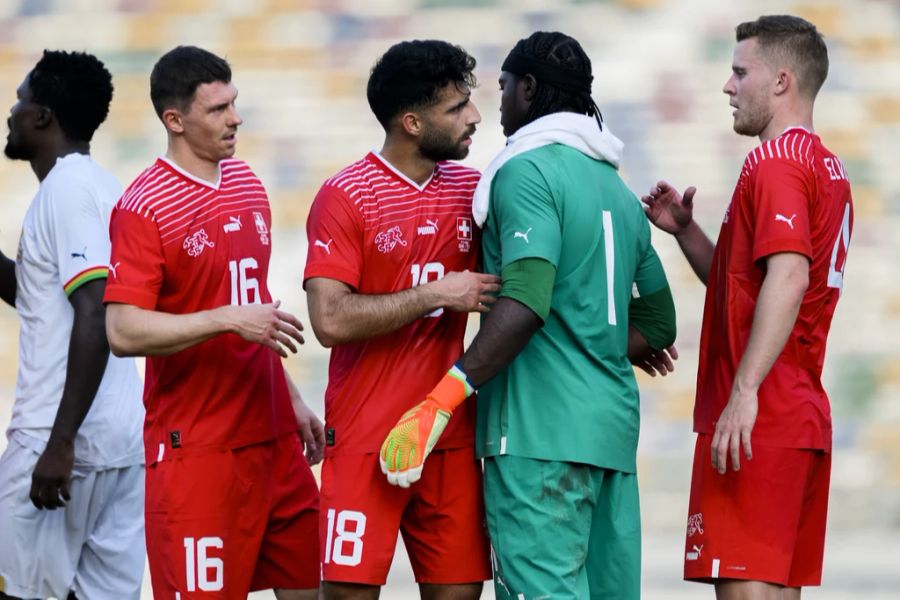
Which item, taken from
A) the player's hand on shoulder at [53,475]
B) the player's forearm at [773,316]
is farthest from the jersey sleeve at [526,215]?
the player's hand on shoulder at [53,475]

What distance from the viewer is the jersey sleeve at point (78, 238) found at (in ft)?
17.6

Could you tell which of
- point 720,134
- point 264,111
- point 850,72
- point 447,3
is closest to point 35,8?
point 264,111

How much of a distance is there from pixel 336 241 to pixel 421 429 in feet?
1.91

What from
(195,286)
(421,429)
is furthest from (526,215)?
(195,286)

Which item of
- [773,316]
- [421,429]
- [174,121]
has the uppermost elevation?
[174,121]

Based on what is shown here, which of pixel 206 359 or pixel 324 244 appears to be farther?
pixel 206 359

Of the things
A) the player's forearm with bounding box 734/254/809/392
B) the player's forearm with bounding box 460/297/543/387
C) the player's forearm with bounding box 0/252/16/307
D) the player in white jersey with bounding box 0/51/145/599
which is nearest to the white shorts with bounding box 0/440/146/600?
the player in white jersey with bounding box 0/51/145/599

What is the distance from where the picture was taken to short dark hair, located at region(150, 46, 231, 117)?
16.7ft

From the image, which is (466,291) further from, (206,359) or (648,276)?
(206,359)

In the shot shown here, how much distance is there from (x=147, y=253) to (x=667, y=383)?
3590 millimetres

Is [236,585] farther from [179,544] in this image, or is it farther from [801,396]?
[801,396]

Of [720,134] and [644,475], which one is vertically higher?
[720,134]

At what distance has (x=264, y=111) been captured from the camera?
26.7ft

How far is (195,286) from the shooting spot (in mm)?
5012
